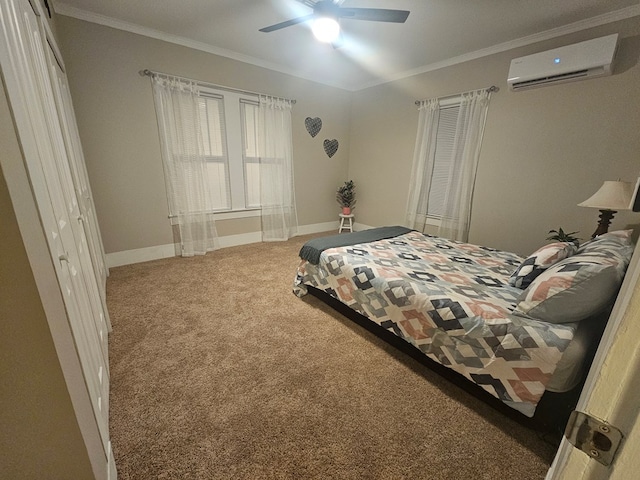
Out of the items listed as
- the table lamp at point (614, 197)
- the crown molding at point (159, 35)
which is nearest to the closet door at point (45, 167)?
the crown molding at point (159, 35)

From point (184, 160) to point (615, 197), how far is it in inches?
167

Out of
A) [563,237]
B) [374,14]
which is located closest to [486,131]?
[563,237]

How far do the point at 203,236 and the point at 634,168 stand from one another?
4.61 m

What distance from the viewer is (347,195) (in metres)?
4.76

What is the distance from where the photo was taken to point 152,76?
288 centimetres

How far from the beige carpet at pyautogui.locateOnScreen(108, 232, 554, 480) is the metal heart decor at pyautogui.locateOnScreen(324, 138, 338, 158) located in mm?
3277

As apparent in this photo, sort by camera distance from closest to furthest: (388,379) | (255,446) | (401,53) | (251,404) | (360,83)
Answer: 1. (255,446)
2. (251,404)
3. (388,379)
4. (401,53)
5. (360,83)

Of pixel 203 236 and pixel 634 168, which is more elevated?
pixel 634 168

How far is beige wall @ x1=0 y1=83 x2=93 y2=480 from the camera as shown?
0.56 metres

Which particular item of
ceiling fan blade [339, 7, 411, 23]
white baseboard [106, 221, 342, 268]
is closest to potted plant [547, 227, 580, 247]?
ceiling fan blade [339, 7, 411, 23]

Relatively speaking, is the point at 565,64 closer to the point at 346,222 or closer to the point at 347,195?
the point at 347,195

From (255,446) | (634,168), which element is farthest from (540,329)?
A: (634,168)

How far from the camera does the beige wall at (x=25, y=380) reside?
0.56m

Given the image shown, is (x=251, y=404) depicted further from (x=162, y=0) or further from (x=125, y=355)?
(x=162, y=0)
